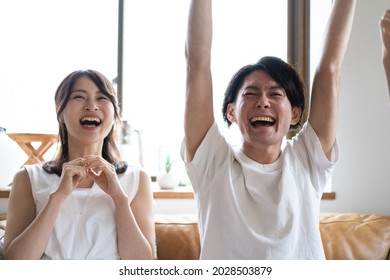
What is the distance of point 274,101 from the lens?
2.74ft

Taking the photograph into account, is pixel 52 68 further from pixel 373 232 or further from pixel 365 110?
pixel 373 232

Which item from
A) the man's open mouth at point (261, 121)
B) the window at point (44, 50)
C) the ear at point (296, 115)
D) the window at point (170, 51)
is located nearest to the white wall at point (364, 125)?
the window at point (170, 51)

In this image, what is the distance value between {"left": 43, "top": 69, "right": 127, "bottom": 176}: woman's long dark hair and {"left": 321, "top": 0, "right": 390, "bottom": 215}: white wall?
86 cm

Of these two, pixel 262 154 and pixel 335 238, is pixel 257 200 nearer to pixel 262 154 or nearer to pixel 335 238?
pixel 262 154

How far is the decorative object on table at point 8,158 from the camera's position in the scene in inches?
52.9

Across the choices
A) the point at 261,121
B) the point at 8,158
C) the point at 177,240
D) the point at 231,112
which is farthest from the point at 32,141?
the point at 261,121

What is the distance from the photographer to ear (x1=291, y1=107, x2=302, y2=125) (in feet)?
2.97

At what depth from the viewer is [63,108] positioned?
0.99 m

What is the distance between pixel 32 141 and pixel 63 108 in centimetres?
74

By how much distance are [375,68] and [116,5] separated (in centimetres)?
107

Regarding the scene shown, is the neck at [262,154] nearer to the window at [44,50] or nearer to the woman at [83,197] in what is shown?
the woman at [83,197]

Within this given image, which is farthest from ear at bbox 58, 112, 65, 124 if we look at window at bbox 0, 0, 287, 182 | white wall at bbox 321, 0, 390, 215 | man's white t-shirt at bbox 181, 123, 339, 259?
white wall at bbox 321, 0, 390, 215

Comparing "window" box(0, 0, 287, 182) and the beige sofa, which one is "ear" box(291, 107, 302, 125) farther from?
"window" box(0, 0, 287, 182)

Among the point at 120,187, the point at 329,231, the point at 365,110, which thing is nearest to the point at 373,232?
the point at 329,231
